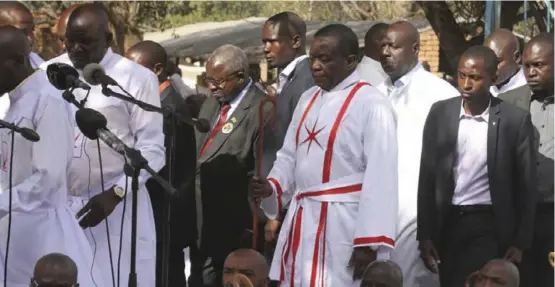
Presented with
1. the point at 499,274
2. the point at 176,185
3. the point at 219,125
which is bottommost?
the point at 176,185

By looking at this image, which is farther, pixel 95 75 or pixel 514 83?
pixel 514 83

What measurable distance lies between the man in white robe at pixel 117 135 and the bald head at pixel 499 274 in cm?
201

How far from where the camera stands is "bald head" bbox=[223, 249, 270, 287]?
22.9 feet

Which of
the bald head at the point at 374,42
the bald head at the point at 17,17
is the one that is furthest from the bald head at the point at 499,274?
the bald head at the point at 17,17

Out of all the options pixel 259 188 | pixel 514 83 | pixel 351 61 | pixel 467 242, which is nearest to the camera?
pixel 259 188

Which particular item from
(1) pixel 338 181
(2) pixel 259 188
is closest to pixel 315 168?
(1) pixel 338 181

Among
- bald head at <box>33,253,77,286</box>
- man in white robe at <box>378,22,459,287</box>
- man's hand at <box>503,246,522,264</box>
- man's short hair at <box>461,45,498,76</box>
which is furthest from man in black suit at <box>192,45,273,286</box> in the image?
bald head at <box>33,253,77,286</box>

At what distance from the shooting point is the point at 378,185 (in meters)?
7.00

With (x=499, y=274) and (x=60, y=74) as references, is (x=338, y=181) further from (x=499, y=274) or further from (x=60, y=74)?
(x=60, y=74)

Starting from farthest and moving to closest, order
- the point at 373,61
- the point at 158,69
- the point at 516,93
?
the point at 158,69 < the point at 373,61 < the point at 516,93

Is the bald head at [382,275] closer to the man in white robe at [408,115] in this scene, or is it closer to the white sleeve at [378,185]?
the white sleeve at [378,185]

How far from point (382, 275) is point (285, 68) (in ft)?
8.73

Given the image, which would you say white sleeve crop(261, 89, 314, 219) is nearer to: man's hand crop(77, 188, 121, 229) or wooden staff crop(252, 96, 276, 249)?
wooden staff crop(252, 96, 276, 249)

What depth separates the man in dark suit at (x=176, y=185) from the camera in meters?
8.99
